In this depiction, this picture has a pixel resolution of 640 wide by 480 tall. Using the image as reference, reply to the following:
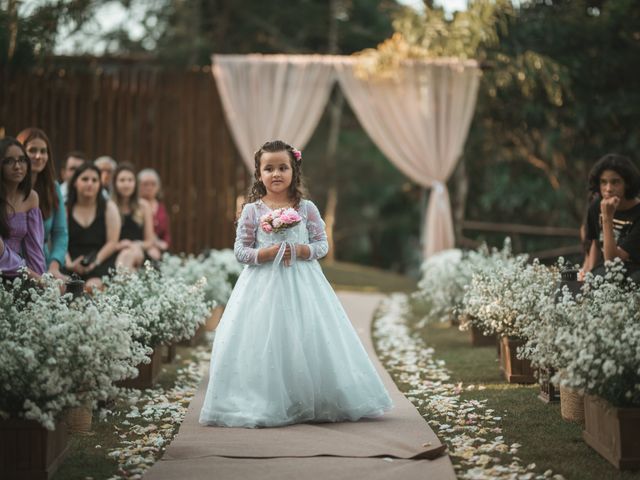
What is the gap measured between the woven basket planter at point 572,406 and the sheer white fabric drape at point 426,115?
7.33 m

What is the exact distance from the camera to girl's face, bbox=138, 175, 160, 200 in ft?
31.5

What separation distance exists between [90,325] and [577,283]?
9.25 feet

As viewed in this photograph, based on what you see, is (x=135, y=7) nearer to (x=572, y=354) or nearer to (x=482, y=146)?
(x=482, y=146)

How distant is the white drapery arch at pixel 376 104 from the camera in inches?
475

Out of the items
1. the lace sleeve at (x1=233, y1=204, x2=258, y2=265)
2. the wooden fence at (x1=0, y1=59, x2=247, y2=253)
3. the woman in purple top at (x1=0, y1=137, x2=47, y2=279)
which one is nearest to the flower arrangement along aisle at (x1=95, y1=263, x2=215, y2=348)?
the woman in purple top at (x1=0, y1=137, x2=47, y2=279)

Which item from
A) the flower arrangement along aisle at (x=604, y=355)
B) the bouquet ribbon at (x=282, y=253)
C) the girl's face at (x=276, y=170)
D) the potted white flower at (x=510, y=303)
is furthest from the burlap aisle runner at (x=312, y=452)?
the girl's face at (x=276, y=170)

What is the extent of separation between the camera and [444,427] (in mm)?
4840

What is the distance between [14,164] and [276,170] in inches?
60.7

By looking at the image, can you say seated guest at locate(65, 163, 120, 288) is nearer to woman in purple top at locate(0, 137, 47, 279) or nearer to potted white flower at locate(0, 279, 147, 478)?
woman in purple top at locate(0, 137, 47, 279)

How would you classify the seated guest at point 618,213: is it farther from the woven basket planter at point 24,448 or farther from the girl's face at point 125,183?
the girl's face at point 125,183

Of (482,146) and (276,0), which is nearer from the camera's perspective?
(482,146)

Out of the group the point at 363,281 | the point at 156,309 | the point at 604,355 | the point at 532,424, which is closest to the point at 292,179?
the point at 156,309

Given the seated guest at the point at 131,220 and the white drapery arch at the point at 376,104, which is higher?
the white drapery arch at the point at 376,104

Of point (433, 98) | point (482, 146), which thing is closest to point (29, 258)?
point (433, 98)
